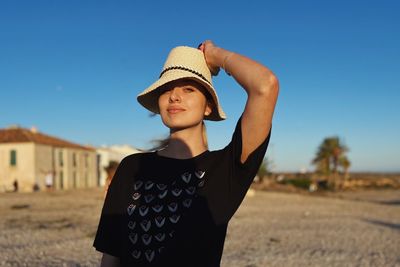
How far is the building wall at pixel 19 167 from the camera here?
38312 millimetres

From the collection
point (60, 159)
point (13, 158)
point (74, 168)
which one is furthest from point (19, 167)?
point (74, 168)

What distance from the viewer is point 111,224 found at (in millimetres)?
1967

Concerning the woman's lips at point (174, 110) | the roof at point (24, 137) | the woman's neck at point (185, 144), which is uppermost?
the roof at point (24, 137)

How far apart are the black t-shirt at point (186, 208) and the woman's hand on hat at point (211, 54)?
373 mm

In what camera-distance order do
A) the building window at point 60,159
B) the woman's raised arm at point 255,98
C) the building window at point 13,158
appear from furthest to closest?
the building window at point 60,159, the building window at point 13,158, the woman's raised arm at point 255,98

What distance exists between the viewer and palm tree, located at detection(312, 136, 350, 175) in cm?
5650

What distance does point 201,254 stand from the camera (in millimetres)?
1744

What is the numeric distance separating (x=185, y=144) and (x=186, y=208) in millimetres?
319

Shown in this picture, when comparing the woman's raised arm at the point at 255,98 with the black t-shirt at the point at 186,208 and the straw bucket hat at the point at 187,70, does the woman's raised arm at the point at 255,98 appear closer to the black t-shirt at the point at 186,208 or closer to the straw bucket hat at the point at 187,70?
the black t-shirt at the point at 186,208

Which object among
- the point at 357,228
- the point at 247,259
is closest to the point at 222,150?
the point at 247,259

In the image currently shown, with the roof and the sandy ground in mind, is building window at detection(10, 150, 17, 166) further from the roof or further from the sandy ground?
the sandy ground

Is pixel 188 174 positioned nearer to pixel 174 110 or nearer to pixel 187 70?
pixel 174 110

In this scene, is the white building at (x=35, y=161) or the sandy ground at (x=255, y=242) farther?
the white building at (x=35, y=161)

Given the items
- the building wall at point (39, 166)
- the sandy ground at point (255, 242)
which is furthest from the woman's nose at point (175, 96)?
the building wall at point (39, 166)
